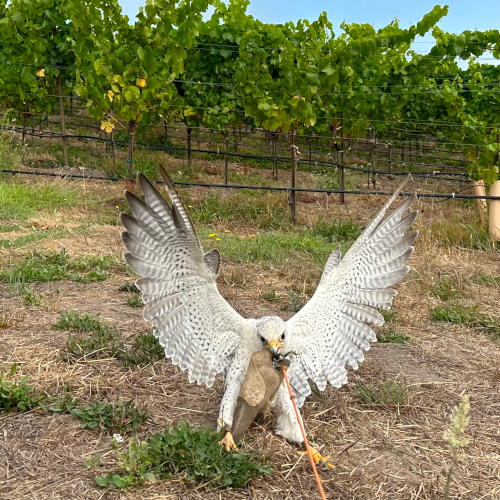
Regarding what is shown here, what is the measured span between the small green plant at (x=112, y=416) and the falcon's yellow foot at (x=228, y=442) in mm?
449

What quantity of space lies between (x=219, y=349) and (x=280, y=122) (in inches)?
276

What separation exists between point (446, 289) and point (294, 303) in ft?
4.77

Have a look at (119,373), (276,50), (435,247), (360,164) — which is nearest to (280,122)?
(276,50)

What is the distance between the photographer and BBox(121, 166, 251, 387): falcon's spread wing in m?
2.28

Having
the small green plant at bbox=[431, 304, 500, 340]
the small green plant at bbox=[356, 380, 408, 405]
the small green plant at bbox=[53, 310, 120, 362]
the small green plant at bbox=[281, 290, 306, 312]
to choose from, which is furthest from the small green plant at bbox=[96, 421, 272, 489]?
the small green plant at bbox=[431, 304, 500, 340]

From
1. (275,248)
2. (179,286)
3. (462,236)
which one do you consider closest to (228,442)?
(179,286)

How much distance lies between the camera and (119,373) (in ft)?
10.2

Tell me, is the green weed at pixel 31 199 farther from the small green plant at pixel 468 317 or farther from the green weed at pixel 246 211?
the small green plant at pixel 468 317

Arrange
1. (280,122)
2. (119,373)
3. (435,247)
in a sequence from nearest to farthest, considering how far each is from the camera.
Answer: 1. (119,373)
2. (435,247)
3. (280,122)

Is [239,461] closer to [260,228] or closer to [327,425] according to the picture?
[327,425]

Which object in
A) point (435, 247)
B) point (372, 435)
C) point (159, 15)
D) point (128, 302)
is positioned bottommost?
point (372, 435)

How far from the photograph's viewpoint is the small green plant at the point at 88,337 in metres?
3.27

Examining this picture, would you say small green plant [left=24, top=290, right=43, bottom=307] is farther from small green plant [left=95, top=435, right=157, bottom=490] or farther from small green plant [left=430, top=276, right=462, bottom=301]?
small green plant [left=430, top=276, right=462, bottom=301]

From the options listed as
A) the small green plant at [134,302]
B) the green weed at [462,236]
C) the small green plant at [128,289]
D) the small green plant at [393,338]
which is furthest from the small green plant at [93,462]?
the green weed at [462,236]
